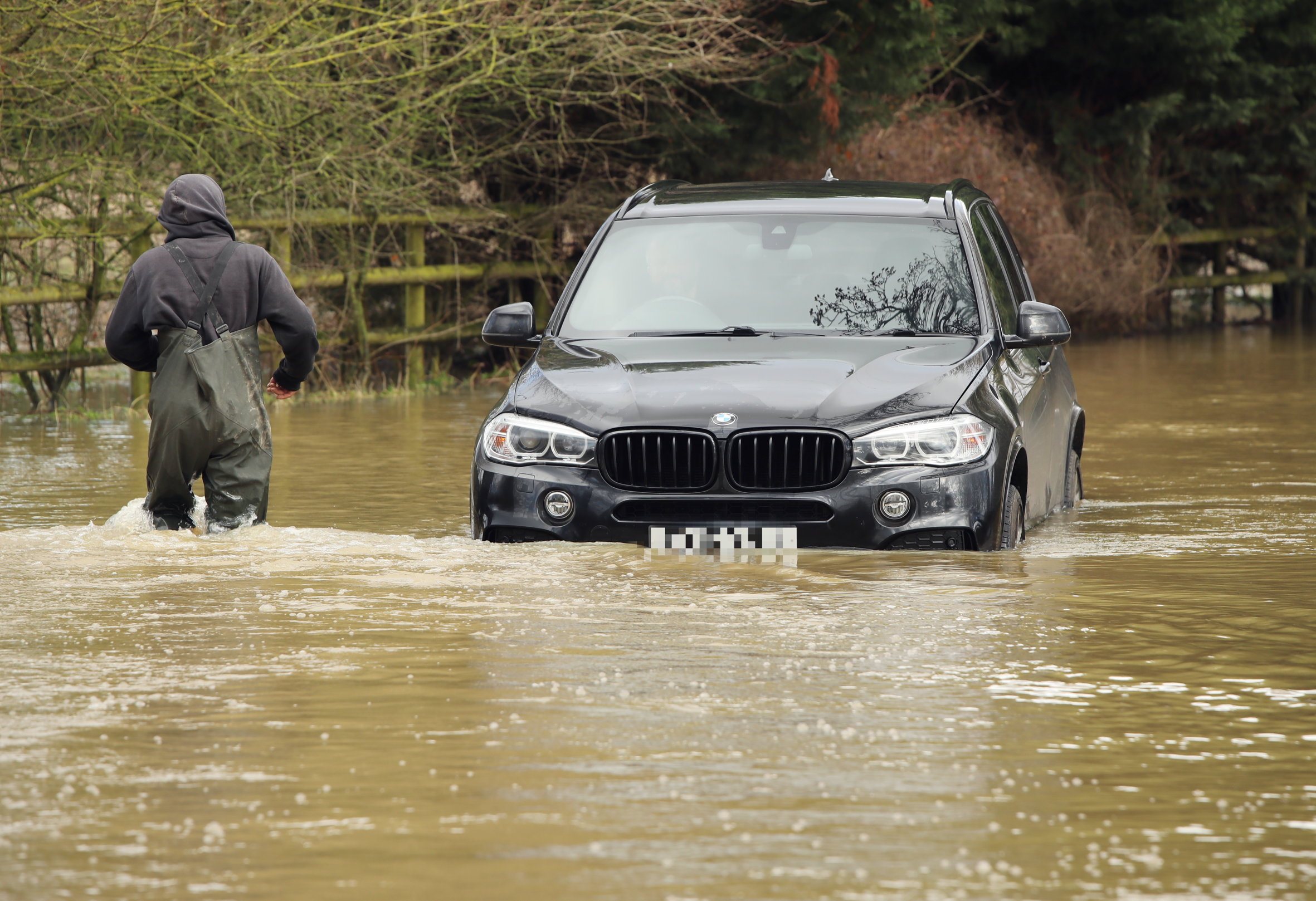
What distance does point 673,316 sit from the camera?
895cm

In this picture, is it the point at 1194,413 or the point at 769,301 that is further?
the point at 1194,413

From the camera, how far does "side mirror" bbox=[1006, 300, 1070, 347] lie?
8.74 meters

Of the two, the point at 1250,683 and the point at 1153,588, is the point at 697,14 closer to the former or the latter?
the point at 1153,588

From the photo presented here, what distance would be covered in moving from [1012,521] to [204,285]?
3.25 m

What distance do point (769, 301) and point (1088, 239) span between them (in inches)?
771

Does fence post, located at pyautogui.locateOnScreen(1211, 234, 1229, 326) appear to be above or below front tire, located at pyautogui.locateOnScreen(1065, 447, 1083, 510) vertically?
above

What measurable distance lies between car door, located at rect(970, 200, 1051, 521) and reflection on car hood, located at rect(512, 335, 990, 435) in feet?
1.02

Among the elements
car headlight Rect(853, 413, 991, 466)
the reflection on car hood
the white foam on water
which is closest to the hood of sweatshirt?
the white foam on water

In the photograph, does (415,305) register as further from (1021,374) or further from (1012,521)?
(1012,521)

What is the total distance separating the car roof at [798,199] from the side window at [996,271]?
0.49 feet

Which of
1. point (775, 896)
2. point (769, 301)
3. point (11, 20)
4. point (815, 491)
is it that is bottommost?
point (775, 896)

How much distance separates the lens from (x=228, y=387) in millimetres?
8305

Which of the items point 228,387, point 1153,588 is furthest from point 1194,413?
point 228,387

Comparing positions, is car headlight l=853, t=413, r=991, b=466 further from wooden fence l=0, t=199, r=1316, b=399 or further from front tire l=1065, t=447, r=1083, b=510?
wooden fence l=0, t=199, r=1316, b=399
